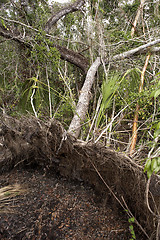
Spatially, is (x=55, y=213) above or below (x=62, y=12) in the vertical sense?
Answer: below

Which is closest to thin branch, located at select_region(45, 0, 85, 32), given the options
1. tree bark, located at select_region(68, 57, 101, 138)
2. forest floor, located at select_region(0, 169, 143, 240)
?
tree bark, located at select_region(68, 57, 101, 138)

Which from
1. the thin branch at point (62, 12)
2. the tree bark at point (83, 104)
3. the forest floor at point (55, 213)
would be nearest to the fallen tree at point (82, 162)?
the forest floor at point (55, 213)

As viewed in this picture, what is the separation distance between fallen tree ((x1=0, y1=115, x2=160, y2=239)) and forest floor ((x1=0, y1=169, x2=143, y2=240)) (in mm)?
107

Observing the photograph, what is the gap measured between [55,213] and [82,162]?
46cm

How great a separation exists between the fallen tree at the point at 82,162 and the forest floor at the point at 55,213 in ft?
0.35

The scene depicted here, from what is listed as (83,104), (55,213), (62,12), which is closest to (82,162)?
(55,213)

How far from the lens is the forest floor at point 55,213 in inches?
45.8

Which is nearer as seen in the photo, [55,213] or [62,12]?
[55,213]

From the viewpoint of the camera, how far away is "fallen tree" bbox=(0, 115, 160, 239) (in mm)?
1318

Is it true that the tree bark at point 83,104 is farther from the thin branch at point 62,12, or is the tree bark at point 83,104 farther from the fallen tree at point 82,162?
the thin branch at point 62,12

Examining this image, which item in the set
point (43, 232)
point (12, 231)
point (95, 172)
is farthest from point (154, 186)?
point (12, 231)

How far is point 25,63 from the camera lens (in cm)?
299

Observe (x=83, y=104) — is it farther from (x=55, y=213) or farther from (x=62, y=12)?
(x=62, y=12)

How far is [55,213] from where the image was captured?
1293mm
